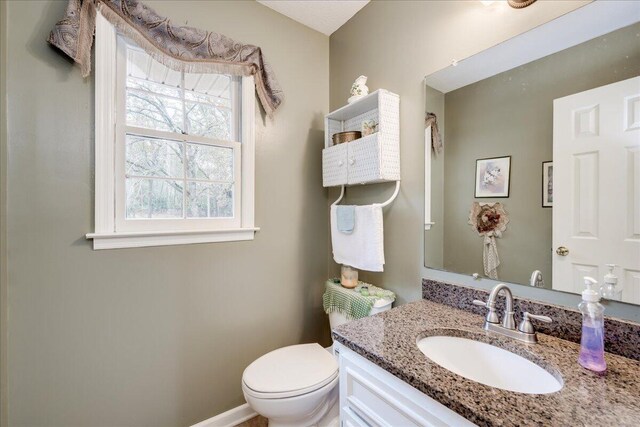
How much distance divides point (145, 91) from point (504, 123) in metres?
1.67

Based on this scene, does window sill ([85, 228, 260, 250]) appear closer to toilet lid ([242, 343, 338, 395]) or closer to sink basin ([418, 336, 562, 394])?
toilet lid ([242, 343, 338, 395])

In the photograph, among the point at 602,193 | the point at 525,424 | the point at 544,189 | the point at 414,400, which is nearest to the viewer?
the point at 525,424

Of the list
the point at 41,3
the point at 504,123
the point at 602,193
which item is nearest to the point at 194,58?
the point at 41,3

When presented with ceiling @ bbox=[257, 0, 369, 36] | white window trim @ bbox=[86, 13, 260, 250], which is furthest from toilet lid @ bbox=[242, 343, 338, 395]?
ceiling @ bbox=[257, 0, 369, 36]

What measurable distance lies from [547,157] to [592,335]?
1.88 feet

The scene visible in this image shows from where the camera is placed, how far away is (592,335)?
725 millimetres

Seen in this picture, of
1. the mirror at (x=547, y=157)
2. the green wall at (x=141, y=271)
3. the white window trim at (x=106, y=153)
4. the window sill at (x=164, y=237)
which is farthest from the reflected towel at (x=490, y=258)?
the white window trim at (x=106, y=153)

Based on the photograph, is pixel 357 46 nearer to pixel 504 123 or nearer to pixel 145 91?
pixel 504 123

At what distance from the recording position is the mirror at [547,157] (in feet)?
2.68

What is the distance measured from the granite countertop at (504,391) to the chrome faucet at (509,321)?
0.11 feet

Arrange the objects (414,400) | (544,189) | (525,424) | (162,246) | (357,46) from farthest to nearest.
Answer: (357,46) < (162,246) < (544,189) < (414,400) < (525,424)

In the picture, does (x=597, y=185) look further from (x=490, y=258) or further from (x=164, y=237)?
(x=164, y=237)

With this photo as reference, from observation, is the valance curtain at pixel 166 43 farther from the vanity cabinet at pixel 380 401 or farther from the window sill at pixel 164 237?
the vanity cabinet at pixel 380 401

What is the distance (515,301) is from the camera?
3.30 feet
